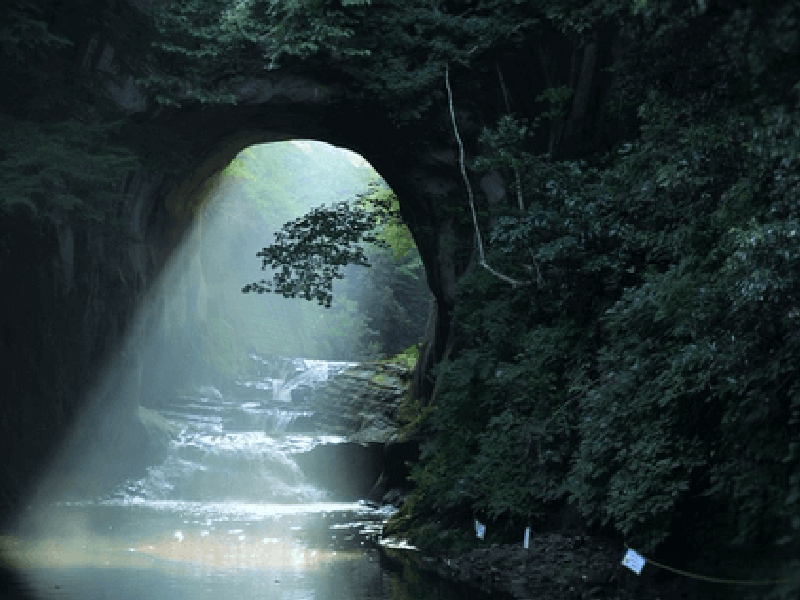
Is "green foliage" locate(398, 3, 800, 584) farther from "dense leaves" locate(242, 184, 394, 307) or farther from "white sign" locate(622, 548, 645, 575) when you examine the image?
"dense leaves" locate(242, 184, 394, 307)

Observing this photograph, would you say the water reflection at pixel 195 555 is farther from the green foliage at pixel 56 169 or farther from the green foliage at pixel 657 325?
the green foliage at pixel 56 169

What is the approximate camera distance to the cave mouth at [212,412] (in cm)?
1639

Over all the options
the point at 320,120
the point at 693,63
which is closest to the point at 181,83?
the point at 320,120

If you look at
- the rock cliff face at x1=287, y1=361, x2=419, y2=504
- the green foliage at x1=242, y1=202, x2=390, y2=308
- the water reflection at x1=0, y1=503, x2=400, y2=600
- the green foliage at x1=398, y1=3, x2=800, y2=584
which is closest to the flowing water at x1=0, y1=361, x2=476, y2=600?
the water reflection at x1=0, y1=503, x2=400, y2=600

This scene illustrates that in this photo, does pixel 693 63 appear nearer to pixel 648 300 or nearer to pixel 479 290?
pixel 648 300

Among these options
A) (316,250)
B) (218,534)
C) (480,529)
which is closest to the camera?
(480,529)

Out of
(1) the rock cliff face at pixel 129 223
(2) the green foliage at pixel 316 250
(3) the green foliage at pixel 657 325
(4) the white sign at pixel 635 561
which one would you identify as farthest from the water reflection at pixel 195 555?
(2) the green foliage at pixel 316 250

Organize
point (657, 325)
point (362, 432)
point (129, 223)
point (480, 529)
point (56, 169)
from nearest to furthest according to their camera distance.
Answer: point (657, 325)
point (480, 529)
point (56, 169)
point (129, 223)
point (362, 432)

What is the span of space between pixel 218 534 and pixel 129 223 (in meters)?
7.52

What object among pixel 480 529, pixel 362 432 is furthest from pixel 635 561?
pixel 362 432

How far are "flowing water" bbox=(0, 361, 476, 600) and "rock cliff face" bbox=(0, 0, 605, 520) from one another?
2.69 m

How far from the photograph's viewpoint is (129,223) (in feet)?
67.8

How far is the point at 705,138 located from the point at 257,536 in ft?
35.7

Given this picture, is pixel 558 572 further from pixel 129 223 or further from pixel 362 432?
pixel 362 432
